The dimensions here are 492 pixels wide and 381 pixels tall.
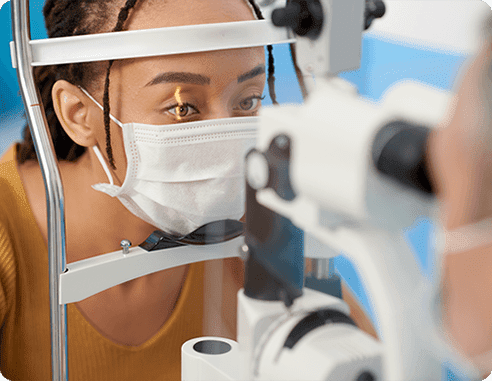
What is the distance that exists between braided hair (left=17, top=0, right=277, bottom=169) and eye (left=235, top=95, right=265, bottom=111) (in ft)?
0.07

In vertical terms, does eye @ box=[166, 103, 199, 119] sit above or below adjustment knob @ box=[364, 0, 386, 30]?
below

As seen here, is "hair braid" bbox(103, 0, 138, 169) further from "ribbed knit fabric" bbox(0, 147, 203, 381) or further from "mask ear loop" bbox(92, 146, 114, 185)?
"ribbed knit fabric" bbox(0, 147, 203, 381)

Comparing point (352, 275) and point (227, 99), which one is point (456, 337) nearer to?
point (352, 275)

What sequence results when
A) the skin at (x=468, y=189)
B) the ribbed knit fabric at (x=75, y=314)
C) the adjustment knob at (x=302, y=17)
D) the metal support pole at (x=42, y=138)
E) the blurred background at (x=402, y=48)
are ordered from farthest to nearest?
the ribbed knit fabric at (x=75, y=314) < the metal support pole at (x=42, y=138) < the blurred background at (x=402, y=48) < the adjustment knob at (x=302, y=17) < the skin at (x=468, y=189)

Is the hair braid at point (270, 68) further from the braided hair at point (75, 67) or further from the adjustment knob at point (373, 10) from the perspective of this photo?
the adjustment knob at point (373, 10)

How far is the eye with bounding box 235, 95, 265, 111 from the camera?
0.89 meters

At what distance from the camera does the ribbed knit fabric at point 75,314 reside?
1.04m

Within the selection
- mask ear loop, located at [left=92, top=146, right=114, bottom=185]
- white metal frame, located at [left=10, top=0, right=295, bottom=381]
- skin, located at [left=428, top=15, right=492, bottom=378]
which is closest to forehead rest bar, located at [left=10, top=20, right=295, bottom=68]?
white metal frame, located at [left=10, top=0, right=295, bottom=381]

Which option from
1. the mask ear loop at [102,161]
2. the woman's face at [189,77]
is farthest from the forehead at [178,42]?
the mask ear loop at [102,161]

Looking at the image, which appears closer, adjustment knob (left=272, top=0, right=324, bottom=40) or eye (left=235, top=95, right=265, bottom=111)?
adjustment knob (left=272, top=0, right=324, bottom=40)

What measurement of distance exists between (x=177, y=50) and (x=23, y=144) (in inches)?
13.9

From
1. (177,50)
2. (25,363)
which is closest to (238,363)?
(177,50)

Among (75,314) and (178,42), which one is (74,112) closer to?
(178,42)

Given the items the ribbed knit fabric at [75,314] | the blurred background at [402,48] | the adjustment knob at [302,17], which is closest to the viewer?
the adjustment knob at [302,17]
